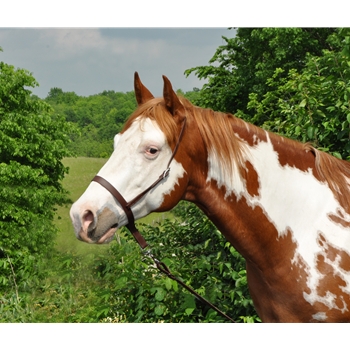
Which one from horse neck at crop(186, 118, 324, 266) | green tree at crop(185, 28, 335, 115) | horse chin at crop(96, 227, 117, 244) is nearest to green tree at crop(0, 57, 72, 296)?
green tree at crop(185, 28, 335, 115)

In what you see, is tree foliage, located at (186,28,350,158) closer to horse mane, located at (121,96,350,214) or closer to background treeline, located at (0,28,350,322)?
background treeline, located at (0,28,350,322)

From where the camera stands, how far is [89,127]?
14836mm

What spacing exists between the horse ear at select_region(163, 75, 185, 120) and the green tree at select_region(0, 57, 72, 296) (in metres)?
13.8

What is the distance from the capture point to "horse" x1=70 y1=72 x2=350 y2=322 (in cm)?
203

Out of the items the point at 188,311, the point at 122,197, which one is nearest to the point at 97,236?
the point at 122,197

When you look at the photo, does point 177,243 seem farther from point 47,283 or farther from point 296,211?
point 296,211

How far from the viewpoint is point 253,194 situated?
7.04 ft

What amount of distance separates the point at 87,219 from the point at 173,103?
28.3 inches

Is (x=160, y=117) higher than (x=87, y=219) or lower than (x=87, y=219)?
higher

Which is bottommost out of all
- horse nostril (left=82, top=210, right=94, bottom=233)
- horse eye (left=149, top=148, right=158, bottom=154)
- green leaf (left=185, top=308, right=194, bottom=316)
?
green leaf (left=185, top=308, right=194, bottom=316)

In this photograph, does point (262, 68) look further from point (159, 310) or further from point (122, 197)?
point (122, 197)

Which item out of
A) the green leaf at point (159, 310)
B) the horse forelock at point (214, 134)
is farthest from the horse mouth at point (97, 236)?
the green leaf at point (159, 310)

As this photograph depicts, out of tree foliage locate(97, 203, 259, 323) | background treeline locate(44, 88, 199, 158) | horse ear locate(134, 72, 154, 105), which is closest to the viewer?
horse ear locate(134, 72, 154, 105)

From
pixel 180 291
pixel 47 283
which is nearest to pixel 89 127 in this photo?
pixel 47 283
